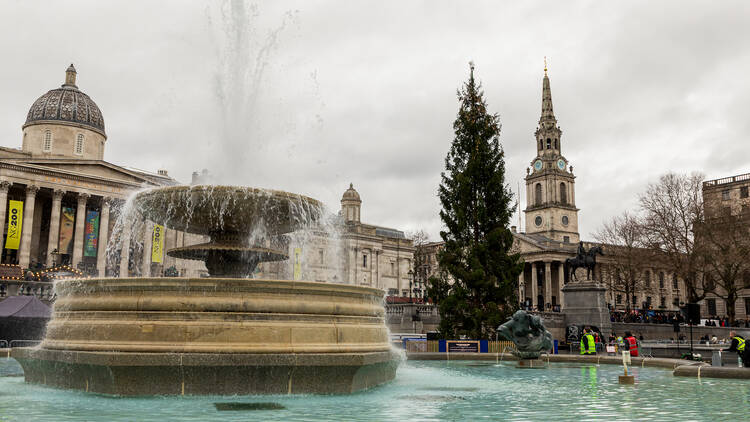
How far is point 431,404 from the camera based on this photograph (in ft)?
29.2

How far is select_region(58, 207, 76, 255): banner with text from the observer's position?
181 feet

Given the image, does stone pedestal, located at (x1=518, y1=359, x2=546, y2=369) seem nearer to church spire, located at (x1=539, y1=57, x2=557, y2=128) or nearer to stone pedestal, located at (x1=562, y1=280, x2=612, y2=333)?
stone pedestal, located at (x1=562, y1=280, x2=612, y2=333)

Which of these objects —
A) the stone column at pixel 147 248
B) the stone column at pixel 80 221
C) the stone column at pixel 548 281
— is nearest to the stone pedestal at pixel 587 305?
the stone column at pixel 147 248

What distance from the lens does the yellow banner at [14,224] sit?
1967 inches

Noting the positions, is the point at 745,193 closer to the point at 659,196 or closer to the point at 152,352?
the point at 659,196

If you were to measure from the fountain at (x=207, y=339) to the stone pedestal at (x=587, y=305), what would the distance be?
28.1 meters

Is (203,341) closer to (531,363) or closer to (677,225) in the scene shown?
(531,363)

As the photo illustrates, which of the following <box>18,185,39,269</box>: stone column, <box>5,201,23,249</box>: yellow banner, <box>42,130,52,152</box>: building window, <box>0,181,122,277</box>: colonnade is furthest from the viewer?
<box>42,130,52,152</box>: building window

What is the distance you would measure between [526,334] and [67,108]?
56.5 metres

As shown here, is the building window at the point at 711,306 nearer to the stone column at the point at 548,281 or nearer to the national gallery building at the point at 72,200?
the stone column at the point at 548,281

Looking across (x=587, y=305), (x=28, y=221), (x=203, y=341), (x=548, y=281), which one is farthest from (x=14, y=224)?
(x=548, y=281)

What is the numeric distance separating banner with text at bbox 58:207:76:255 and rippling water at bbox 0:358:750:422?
47.1 metres

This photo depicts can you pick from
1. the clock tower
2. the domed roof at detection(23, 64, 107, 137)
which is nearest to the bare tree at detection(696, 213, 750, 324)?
the domed roof at detection(23, 64, 107, 137)

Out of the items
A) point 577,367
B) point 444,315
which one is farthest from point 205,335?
point 444,315
